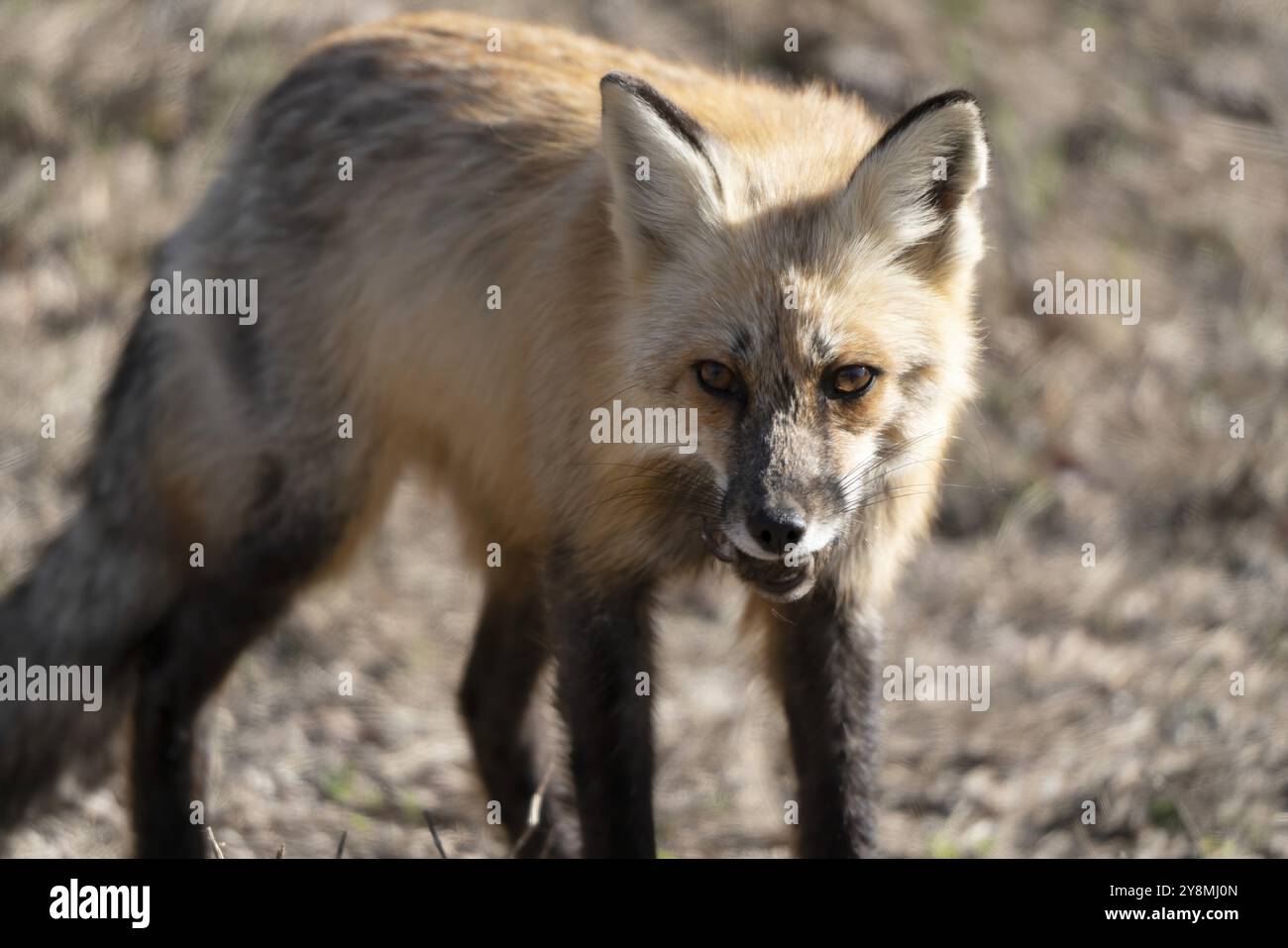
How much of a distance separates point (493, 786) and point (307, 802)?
1.02m

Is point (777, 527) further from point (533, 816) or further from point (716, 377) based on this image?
point (533, 816)

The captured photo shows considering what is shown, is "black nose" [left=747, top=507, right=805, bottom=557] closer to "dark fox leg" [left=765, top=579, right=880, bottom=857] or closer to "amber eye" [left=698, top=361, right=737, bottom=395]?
"amber eye" [left=698, top=361, right=737, bottom=395]

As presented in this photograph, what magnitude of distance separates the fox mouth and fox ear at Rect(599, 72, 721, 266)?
0.89 meters

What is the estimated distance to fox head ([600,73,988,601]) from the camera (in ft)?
12.2

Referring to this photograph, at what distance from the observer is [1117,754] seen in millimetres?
6117

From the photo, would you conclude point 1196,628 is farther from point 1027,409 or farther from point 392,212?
point 392,212

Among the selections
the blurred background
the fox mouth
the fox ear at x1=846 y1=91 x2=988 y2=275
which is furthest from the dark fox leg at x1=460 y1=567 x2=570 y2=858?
the fox ear at x1=846 y1=91 x2=988 y2=275

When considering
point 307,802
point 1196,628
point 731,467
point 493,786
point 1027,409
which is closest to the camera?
point 731,467

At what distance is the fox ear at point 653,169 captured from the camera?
3.78m

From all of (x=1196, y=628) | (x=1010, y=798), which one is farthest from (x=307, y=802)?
(x=1196, y=628)

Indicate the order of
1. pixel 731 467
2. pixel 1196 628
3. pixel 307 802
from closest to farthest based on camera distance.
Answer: pixel 731 467
pixel 307 802
pixel 1196 628

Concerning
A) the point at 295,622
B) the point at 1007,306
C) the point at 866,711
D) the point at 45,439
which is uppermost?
the point at 1007,306

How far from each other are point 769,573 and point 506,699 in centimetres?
205

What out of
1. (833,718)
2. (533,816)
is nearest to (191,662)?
(533,816)
